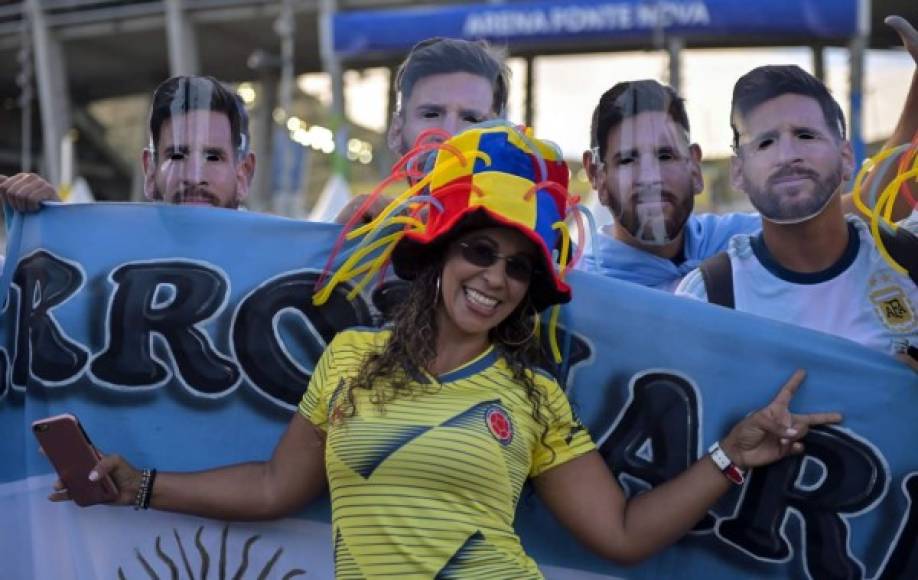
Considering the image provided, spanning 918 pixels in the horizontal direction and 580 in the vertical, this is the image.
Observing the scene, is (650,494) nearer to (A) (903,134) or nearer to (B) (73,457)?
(A) (903,134)

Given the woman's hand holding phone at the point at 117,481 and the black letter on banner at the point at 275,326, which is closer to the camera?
the woman's hand holding phone at the point at 117,481

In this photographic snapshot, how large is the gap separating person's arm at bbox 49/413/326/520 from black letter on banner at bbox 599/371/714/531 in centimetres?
68

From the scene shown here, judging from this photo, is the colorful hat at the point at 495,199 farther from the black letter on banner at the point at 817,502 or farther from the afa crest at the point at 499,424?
the black letter on banner at the point at 817,502

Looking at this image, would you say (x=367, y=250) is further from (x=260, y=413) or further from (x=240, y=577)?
(x=240, y=577)

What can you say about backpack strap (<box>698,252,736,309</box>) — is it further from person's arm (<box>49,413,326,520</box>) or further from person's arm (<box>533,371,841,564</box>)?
person's arm (<box>49,413,326,520</box>)

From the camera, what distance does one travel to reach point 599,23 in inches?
551

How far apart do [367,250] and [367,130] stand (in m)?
20.4

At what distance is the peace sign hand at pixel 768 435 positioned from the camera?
86.0 inches

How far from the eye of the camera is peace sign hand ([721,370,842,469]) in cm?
218

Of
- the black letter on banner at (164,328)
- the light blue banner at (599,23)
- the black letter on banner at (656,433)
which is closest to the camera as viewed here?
the black letter on banner at (656,433)

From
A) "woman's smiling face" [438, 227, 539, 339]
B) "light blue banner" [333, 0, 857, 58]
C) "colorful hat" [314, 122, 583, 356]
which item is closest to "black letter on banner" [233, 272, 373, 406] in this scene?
"colorful hat" [314, 122, 583, 356]

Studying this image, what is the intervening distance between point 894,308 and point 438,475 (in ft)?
3.76

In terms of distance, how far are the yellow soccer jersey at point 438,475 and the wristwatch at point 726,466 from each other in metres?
0.35

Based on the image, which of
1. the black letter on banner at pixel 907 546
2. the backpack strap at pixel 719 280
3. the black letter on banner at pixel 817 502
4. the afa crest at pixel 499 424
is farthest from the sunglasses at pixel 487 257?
the black letter on banner at pixel 907 546
